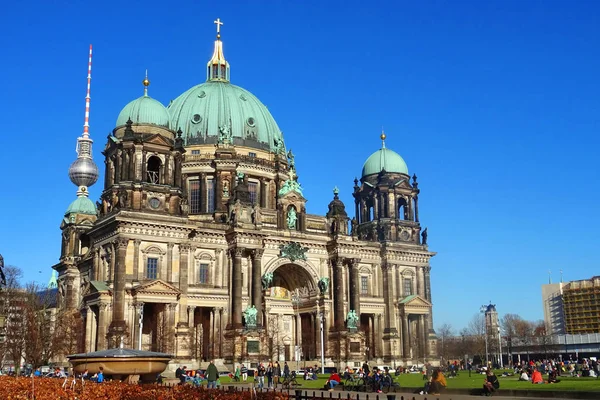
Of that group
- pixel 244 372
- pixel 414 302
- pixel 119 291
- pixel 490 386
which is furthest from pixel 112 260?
pixel 490 386

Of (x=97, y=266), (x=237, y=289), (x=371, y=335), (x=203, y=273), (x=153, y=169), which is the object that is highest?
(x=153, y=169)

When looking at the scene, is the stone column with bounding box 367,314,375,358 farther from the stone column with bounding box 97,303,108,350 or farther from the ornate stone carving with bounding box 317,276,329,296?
the stone column with bounding box 97,303,108,350

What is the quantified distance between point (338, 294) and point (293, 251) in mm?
7151

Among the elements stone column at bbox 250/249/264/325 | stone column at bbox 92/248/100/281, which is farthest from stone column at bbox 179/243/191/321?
stone column at bbox 92/248/100/281

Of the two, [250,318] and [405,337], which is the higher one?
[250,318]

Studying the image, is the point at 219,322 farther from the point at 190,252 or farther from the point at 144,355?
the point at 144,355

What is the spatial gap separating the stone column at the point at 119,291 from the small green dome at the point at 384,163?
37.2 metres

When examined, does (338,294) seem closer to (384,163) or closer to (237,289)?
(237,289)

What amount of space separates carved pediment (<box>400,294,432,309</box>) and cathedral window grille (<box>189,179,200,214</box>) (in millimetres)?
27184

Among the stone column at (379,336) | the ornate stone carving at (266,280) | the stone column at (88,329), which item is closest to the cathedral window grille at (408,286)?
the stone column at (379,336)

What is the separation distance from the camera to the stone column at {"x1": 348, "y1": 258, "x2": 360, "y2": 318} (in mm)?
80688

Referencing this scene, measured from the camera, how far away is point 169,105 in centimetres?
9450

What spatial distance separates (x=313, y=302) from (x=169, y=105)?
3401 cm

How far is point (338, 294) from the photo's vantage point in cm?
8012
